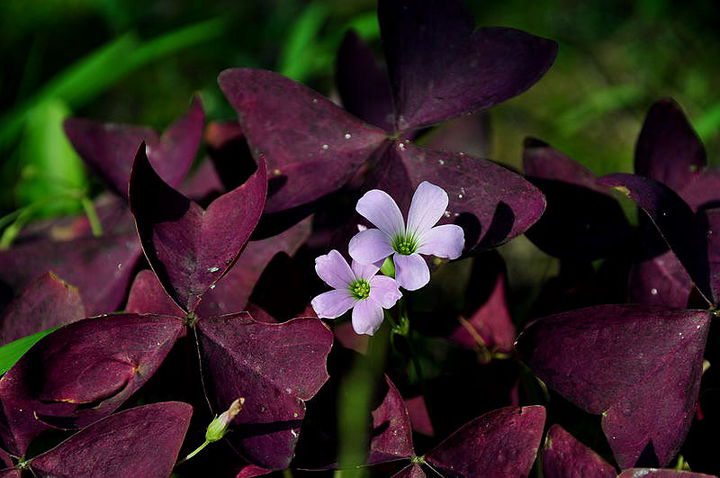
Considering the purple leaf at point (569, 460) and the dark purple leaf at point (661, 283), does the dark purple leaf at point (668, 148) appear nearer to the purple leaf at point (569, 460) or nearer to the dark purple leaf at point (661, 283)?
the dark purple leaf at point (661, 283)

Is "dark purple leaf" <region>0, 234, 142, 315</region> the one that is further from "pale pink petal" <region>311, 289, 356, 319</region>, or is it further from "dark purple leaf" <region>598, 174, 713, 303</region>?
"dark purple leaf" <region>598, 174, 713, 303</region>

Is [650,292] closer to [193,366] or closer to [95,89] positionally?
[193,366]

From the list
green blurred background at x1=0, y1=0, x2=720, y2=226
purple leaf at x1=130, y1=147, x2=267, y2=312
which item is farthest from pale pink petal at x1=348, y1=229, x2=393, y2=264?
green blurred background at x1=0, y1=0, x2=720, y2=226

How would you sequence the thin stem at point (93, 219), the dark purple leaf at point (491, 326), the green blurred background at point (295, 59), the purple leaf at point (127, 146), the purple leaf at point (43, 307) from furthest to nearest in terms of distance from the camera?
the green blurred background at point (295, 59) → the thin stem at point (93, 219) → the purple leaf at point (127, 146) → the dark purple leaf at point (491, 326) → the purple leaf at point (43, 307)

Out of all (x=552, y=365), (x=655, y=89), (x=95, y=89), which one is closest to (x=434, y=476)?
(x=552, y=365)

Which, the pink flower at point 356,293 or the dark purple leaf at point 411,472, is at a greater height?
the pink flower at point 356,293

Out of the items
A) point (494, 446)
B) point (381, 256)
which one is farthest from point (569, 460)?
point (381, 256)

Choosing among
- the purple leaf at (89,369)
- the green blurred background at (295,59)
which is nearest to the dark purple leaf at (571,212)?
the purple leaf at (89,369)
